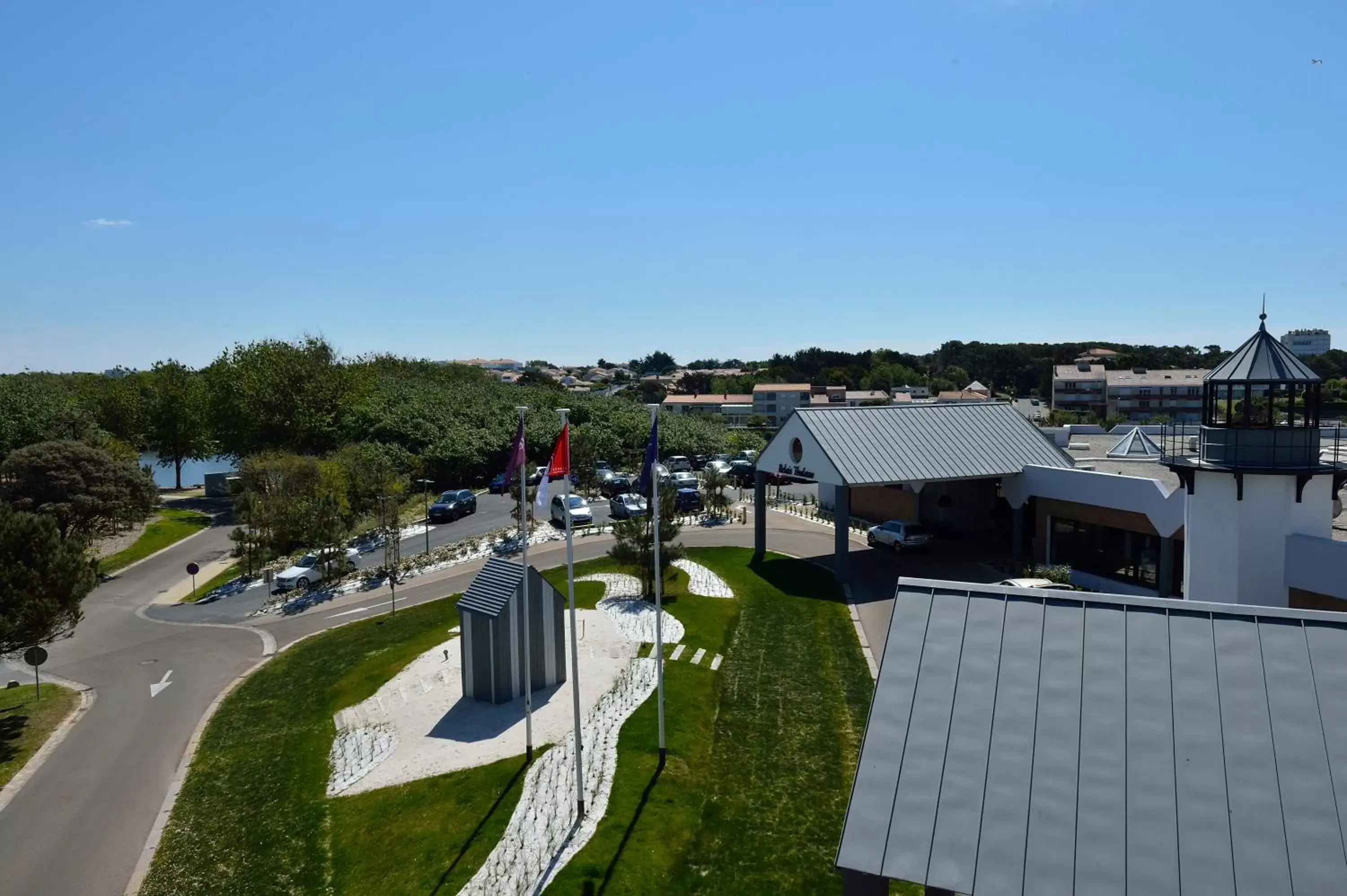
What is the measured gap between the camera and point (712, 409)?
384ft

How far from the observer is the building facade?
110000 millimetres

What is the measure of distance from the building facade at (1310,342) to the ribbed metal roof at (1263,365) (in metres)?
113

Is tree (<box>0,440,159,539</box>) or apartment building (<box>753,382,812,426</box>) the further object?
apartment building (<box>753,382,812,426</box>)

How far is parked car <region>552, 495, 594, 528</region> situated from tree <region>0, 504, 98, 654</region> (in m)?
20.7

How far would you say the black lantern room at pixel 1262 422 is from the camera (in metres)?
14.8

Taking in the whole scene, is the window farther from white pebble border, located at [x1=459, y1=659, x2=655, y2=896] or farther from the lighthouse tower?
white pebble border, located at [x1=459, y1=659, x2=655, y2=896]

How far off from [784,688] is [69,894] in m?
14.7

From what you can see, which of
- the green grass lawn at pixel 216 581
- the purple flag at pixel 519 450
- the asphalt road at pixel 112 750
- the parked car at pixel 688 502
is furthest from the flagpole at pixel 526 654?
the parked car at pixel 688 502

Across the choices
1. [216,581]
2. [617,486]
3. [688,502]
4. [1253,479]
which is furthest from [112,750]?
[617,486]

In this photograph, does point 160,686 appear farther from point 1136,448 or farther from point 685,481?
point 1136,448

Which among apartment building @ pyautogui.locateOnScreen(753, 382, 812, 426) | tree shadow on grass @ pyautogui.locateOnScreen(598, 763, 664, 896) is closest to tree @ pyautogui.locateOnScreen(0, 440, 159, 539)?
tree shadow on grass @ pyautogui.locateOnScreen(598, 763, 664, 896)

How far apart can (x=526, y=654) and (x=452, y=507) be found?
28384mm

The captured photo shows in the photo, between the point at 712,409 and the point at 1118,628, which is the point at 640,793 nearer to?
the point at 1118,628

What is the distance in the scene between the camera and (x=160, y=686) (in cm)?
2483
